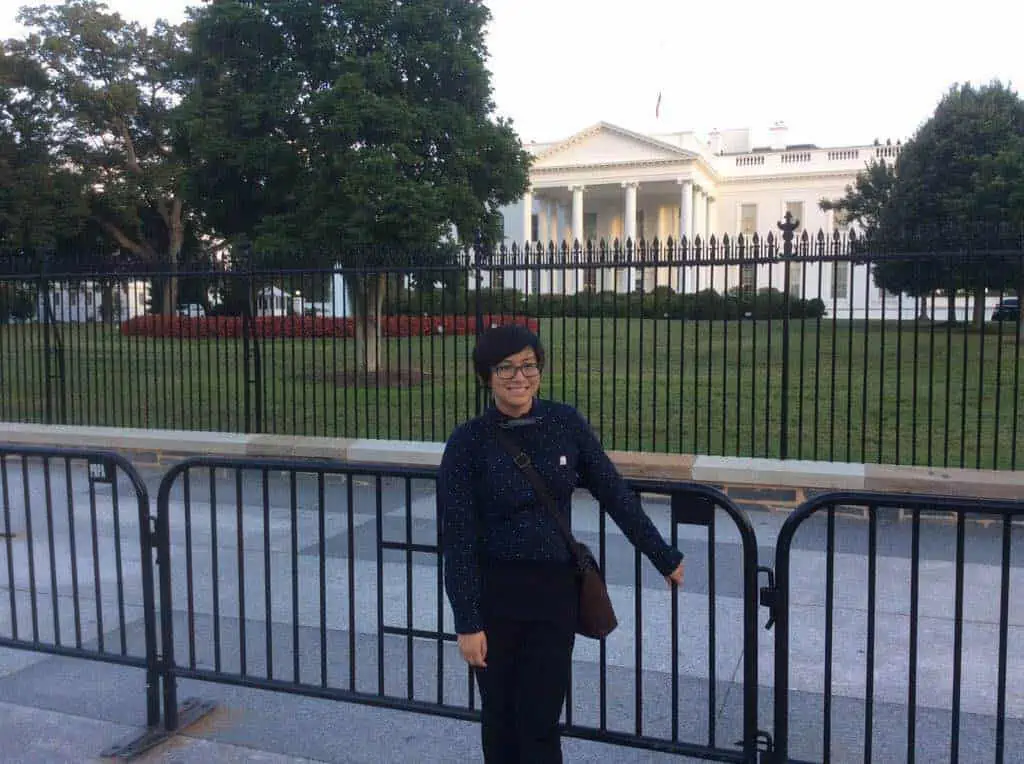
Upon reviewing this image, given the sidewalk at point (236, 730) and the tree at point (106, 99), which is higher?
the tree at point (106, 99)

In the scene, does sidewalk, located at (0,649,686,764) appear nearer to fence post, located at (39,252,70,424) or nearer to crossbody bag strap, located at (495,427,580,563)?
crossbody bag strap, located at (495,427,580,563)

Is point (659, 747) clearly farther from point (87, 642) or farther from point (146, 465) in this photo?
point (146, 465)

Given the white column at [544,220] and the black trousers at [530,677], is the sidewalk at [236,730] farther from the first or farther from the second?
the white column at [544,220]

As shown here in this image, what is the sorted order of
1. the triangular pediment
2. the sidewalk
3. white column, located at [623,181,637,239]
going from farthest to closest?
1. white column, located at [623,181,637,239]
2. the triangular pediment
3. the sidewalk

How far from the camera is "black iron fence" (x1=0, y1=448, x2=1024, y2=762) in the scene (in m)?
3.35

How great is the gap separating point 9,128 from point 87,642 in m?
38.0

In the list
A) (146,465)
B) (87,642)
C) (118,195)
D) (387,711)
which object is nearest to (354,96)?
(146,465)

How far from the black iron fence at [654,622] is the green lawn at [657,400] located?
1.42 meters

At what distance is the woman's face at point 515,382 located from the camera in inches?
115

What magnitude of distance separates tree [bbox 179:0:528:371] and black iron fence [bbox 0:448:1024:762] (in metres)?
8.69

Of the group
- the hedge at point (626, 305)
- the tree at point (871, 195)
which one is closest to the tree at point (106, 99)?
the hedge at point (626, 305)

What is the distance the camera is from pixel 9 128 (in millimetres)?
37062

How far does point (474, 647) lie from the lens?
2.86 meters

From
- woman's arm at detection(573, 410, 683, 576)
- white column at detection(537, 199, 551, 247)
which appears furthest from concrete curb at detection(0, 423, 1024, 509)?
white column at detection(537, 199, 551, 247)
